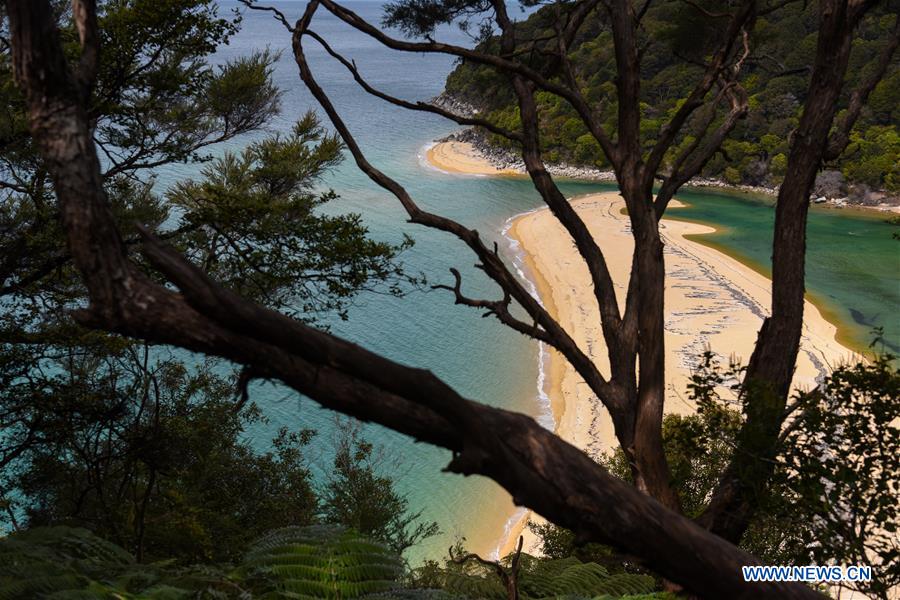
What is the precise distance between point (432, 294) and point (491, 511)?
37.9ft

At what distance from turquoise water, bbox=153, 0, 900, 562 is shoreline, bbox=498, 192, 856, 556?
36.0 inches

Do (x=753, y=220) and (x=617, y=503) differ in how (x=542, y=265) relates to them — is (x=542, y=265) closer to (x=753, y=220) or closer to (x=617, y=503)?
(x=753, y=220)

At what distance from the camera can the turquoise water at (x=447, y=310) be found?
47.2 ft

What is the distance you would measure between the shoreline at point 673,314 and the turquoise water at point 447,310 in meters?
0.91

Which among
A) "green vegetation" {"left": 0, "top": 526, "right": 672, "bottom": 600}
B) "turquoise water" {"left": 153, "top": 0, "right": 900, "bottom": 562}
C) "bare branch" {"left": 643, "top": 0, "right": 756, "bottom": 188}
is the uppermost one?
"turquoise water" {"left": 153, "top": 0, "right": 900, "bottom": 562}

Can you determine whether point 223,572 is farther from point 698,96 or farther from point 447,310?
point 447,310

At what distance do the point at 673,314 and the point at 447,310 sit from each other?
647cm

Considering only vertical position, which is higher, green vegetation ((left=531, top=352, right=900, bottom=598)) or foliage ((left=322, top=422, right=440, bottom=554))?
foliage ((left=322, top=422, right=440, bottom=554))

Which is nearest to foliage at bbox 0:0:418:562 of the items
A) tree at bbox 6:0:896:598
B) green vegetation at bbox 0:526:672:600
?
green vegetation at bbox 0:526:672:600

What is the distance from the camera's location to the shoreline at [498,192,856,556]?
55.1ft

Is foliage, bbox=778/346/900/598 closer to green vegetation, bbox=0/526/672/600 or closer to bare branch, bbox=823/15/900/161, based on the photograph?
green vegetation, bbox=0/526/672/600

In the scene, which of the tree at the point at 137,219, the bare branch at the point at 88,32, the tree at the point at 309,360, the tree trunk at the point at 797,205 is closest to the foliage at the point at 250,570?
the tree at the point at 309,360

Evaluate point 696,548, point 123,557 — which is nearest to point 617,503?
point 696,548

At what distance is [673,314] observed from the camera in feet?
73.4
